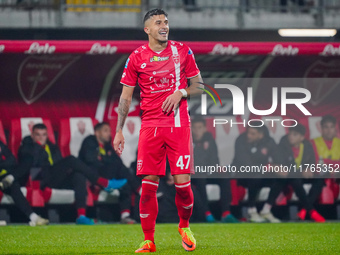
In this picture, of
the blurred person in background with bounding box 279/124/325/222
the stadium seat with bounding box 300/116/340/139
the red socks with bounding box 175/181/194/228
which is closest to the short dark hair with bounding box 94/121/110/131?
the blurred person in background with bounding box 279/124/325/222

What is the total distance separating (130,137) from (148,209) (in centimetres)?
409

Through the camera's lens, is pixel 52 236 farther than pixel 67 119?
No

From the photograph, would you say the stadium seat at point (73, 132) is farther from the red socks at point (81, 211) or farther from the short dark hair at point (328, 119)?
the short dark hair at point (328, 119)

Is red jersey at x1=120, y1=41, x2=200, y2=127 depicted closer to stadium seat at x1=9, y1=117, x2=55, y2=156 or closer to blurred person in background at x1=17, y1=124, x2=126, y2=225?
blurred person in background at x1=17, y1=124, x2=126, y2=225

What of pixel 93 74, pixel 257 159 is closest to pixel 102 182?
pixel 93 74

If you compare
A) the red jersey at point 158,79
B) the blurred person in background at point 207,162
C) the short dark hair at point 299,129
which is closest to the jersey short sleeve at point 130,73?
the red jersey at point 158,79

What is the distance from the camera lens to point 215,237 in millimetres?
7379

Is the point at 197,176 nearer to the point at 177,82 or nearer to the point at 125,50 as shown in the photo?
the point at 125,50

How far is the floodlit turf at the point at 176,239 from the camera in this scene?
241 inches

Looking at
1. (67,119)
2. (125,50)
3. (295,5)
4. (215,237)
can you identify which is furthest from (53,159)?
(295,5)

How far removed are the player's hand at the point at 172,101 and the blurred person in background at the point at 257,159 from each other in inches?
158

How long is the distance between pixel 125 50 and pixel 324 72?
3.13 m

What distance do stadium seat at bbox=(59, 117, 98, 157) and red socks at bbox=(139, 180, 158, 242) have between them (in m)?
4.01

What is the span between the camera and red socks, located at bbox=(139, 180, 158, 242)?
5879mm
